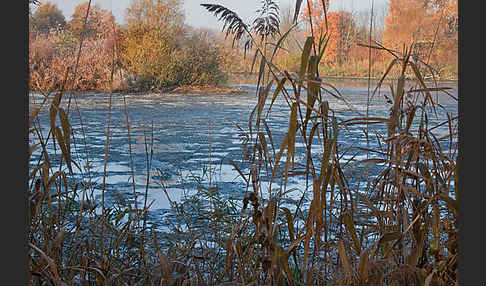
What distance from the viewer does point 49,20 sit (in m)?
6.25

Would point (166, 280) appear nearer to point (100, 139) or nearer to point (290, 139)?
point (290, 139)

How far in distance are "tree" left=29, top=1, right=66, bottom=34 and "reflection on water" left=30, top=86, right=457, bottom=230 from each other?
4.00 feet

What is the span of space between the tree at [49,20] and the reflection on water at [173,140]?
1219mm

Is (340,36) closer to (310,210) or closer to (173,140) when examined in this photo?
(173,140)

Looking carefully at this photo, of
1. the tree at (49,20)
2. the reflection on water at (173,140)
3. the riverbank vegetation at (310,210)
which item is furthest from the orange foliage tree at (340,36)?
the riverbank vegetation at (310,210)

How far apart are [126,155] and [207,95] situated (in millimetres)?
2821

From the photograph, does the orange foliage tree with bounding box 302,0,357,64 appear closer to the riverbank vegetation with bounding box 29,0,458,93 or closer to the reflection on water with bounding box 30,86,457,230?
the riverbank vegetation with bounding box 29,0,458,93

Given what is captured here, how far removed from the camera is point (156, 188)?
2566mm

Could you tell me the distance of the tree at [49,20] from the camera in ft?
20.0

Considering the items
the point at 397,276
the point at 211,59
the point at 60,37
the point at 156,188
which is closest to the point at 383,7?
the point at 211,59

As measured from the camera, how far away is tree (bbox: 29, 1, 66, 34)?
609cm

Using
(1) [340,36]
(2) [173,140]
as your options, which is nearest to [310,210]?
(2) [173,140]

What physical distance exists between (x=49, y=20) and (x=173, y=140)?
360 centimetres

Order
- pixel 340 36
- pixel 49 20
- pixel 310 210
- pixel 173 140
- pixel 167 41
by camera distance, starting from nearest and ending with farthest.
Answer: pixel 310 210 → pixel 173 140 → pixel 167 41 → pixel 49 20 → pixel 340 36
